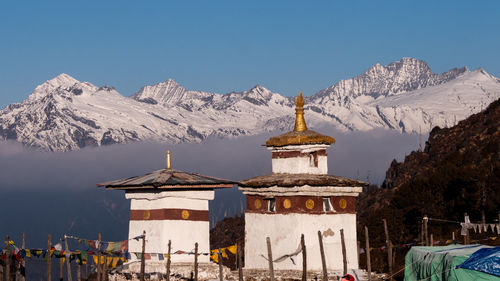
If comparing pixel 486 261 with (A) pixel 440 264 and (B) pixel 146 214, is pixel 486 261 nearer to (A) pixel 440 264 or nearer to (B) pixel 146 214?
(A) pixel 440 264

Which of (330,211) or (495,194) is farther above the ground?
(495,194)

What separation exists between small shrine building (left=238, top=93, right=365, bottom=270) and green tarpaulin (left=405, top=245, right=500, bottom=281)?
482 cm

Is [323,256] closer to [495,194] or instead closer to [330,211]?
[330,211]

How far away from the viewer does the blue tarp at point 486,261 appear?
35.7m

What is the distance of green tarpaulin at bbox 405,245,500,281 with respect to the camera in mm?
36906

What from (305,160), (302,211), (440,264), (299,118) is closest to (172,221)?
(302,211)

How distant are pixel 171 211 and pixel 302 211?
6670 mm

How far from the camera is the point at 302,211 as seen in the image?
47688 mm

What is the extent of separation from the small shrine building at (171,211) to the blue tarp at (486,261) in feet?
54.3

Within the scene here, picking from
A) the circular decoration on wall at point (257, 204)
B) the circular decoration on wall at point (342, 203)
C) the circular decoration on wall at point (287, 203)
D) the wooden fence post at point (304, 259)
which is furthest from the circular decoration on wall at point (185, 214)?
the circular decoration on wall at point (342, 203)

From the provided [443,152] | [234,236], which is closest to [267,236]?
[443,152]

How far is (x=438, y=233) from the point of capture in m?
91.1

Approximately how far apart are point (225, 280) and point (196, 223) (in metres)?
3.29

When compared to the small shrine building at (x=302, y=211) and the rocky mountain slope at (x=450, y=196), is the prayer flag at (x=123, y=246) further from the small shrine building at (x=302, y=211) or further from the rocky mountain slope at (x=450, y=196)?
the rocky mountain slope at (x=450, y=196)
